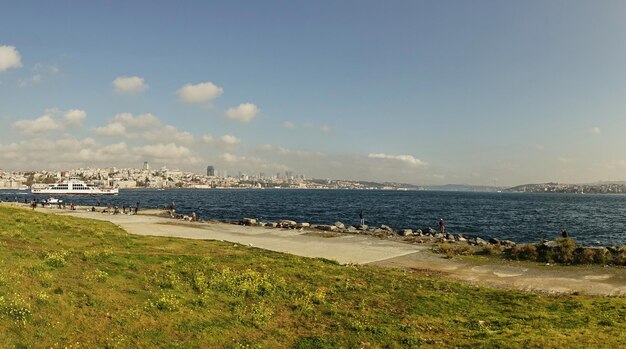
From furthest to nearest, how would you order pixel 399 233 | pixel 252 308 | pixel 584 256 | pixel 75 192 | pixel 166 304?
1. pixel 75 192
2. pixel 399 233
3. pixel 584 256
4. pixel 252 308
5. pixel 166 304

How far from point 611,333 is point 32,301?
763 inches

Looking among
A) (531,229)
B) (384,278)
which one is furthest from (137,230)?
(531,229)

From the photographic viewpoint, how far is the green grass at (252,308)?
1214 cm

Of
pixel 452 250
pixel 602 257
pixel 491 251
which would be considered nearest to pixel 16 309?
pixel 452 250

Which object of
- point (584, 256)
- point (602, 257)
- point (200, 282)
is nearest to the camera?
point (200, 282)

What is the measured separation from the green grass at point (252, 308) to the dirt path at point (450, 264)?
4.00m

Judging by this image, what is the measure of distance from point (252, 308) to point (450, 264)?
68.7ft

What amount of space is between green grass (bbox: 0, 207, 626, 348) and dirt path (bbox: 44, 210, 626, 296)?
13.1 ft

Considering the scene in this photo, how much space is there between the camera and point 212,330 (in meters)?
12.9

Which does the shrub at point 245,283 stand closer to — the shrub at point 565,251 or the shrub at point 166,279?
the shrub at point 166,279

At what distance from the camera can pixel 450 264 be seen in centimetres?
3159

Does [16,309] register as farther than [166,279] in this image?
No

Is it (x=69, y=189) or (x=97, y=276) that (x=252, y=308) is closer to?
(x=97, y=276)

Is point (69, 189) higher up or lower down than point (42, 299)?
lower down
